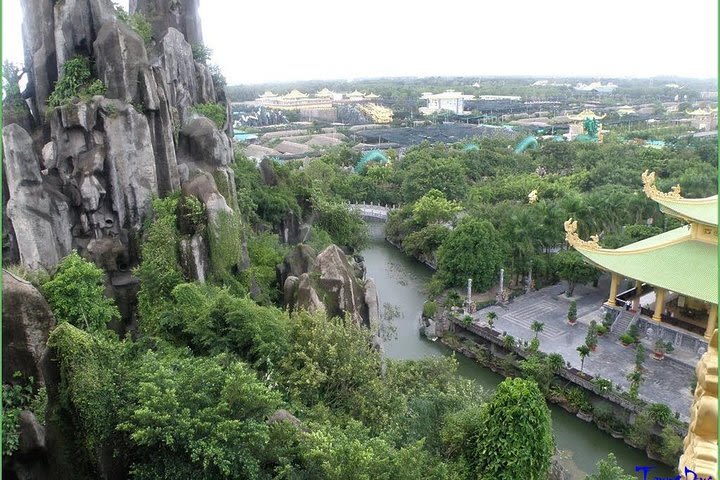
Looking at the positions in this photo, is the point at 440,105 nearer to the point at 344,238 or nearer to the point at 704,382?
the point at 344,238

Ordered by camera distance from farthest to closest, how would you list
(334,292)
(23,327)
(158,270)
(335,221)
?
(335,221) → (334,292) → (158,270) → (23,327)

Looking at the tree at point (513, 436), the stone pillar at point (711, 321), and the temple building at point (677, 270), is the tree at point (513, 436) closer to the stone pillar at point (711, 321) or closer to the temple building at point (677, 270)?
the temple building at point (677, 270)

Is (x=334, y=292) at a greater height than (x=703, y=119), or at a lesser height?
lesser

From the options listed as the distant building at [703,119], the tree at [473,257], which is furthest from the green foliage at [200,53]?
the distant building at [703,119]

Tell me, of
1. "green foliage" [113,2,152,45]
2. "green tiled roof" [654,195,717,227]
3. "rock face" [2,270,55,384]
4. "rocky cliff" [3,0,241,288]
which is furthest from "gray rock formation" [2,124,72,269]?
"green tiled roof" [654,195,717,227]

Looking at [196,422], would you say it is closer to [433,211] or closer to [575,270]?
[575,270]

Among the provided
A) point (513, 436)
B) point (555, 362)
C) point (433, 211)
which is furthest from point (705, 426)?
point (433, 211)
